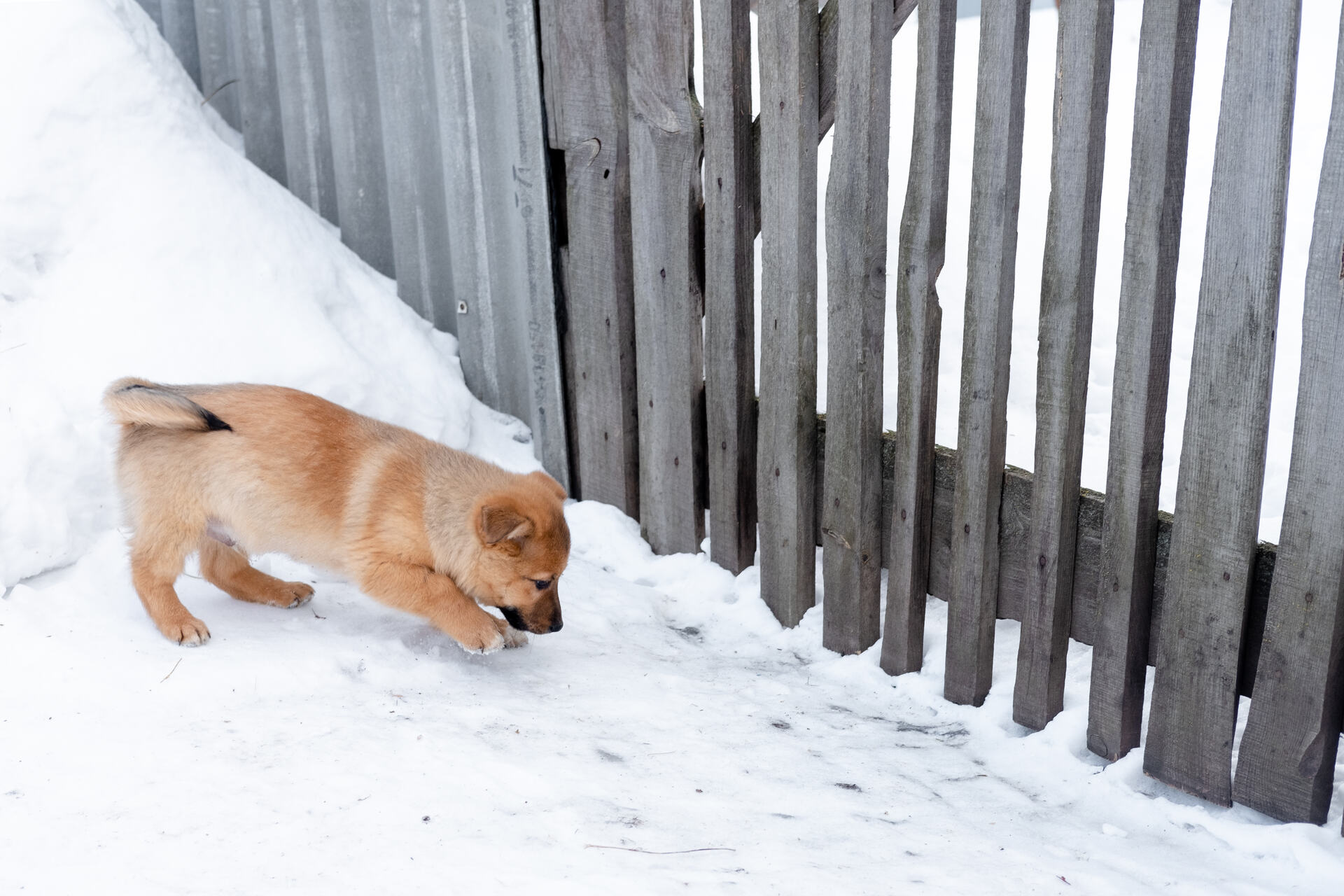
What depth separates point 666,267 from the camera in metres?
4.30

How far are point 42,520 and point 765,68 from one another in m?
2.89

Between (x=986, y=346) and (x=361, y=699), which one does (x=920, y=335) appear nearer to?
(x=986, y=346)

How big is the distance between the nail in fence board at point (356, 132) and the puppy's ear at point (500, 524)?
7.99 feet

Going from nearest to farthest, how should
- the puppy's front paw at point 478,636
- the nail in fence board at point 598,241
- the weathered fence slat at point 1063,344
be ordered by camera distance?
the weathered fence slat at point 1063,344
the puppy's front paw at point 478,636
the nail in fence board at point 598,241

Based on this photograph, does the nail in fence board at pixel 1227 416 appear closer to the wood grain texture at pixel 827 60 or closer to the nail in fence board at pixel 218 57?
the wood grain texture at pixel 827 60

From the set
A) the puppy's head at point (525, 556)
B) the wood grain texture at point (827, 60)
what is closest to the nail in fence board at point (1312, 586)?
the wood grain texture at point (827, 60)

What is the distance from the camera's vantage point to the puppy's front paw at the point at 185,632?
3527 millimetres

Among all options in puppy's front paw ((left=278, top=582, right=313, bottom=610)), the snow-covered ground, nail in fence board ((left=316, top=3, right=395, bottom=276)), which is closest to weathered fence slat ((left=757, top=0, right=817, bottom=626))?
the snow-covered ground

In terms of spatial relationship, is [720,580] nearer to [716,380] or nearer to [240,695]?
[716,380]

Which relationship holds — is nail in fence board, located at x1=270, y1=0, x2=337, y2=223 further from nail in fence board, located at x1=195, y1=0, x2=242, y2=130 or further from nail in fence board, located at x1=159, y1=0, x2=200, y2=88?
nail in fence board, located at x1=159, y1=0, x2=200, y2=88

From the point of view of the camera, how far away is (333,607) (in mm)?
4035

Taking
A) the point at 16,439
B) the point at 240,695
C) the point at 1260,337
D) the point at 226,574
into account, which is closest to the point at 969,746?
the point at 1260,337

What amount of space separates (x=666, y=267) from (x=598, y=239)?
411 mm

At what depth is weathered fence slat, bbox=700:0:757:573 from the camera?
3.86 metres
